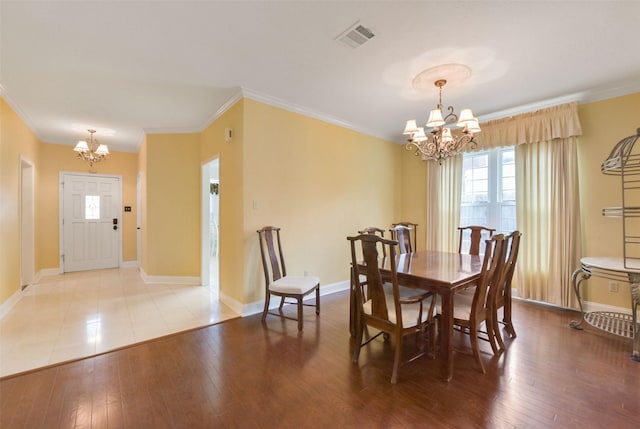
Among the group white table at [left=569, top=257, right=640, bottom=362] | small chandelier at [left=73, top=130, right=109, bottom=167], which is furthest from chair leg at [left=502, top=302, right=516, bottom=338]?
small chandelier at [left=73, top=130, right=109, bottom=167]

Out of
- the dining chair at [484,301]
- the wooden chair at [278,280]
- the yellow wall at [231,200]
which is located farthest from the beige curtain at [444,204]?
the yellow wall at [231,200]

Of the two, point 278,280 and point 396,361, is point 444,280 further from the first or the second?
point 278,280

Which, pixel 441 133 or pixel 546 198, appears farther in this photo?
pixel 546 198

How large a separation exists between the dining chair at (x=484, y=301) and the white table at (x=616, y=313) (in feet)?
3.72

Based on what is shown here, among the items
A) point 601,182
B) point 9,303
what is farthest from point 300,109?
point 9,303

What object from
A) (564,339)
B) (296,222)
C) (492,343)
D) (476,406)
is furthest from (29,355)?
(564,339)

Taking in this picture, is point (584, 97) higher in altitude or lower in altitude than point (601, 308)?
higher

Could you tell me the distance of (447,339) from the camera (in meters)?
2.08

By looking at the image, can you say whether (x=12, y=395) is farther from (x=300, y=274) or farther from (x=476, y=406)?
(x=476, y=406)

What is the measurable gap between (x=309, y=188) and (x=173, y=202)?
2572mm

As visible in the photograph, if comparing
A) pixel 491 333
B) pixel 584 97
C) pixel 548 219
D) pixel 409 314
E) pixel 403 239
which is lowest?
pixel 491 333

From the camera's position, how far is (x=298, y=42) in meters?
2.38

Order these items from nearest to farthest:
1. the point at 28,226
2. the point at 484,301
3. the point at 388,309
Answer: the point at 388,309
the point at 484,301
the point at 28,226

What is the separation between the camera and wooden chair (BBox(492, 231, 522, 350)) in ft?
8.01
